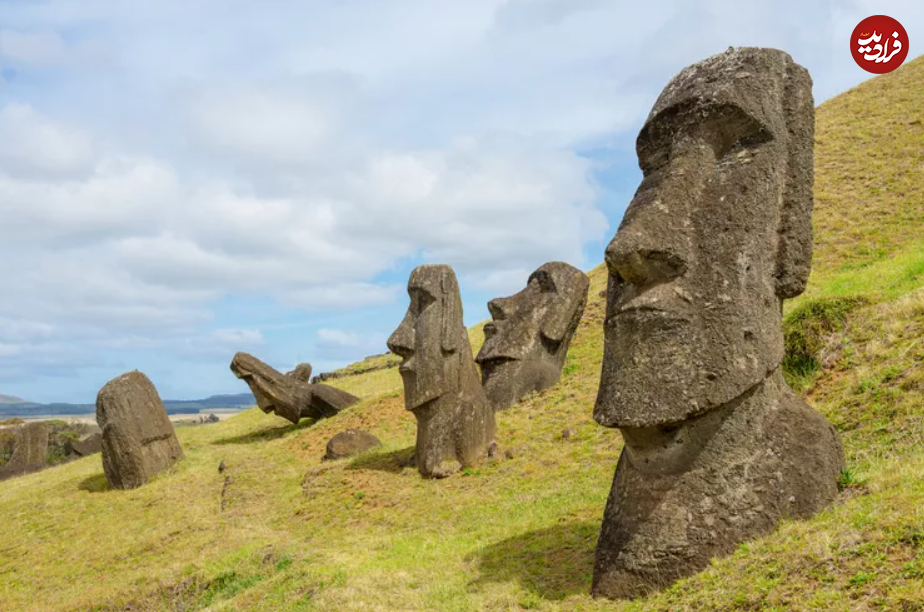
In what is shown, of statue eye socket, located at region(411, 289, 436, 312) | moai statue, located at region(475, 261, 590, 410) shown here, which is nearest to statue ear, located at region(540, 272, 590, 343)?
moai statue, located at region(475, 261, 590, 410)

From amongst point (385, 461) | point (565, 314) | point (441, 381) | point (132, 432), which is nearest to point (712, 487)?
point (441, 381)

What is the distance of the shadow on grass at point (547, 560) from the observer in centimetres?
736

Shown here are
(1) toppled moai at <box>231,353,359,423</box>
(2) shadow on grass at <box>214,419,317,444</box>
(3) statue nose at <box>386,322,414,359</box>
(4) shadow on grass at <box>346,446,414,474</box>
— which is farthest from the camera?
(2) shadow on grass at <box>214,419,317,444</box>

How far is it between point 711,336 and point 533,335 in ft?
43.4

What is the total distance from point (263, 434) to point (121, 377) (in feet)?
20.6

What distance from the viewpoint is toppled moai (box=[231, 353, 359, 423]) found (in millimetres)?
23594

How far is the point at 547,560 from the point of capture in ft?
27.0

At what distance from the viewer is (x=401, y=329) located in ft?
49.4

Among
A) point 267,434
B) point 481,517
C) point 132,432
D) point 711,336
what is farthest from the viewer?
point 267,434

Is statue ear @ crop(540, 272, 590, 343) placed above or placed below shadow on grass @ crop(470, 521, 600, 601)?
above

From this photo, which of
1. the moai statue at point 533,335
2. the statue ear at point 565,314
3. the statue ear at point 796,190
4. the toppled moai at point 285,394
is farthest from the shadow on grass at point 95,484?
the statue ear at point 796,190

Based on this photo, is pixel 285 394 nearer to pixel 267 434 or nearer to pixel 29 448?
pixel 267 434

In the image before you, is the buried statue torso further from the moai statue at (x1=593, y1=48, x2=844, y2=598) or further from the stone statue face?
the stone statue face

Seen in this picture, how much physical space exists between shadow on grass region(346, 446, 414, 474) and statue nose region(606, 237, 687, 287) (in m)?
9.19
